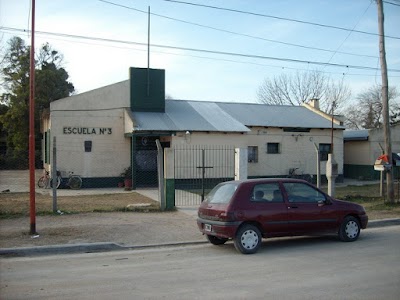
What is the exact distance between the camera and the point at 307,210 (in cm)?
951

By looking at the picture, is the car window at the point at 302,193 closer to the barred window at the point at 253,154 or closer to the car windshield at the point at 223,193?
the car windshield at the point at 223,193

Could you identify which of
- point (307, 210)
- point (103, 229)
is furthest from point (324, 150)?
point (103, 229)

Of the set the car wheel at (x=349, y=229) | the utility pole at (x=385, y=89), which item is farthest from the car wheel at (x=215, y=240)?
the utility pole at (x=385, y=89)

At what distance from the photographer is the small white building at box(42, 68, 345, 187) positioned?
925 inches

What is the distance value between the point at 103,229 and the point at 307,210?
5270mm

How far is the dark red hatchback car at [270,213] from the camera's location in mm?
8859

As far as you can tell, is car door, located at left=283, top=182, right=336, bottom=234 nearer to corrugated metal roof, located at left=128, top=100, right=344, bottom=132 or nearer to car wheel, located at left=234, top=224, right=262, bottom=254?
car wheel, located at left=234, top=224, right=262, bottom=254

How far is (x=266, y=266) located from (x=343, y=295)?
1983 mm

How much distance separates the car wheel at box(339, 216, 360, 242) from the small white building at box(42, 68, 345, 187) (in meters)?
13.9

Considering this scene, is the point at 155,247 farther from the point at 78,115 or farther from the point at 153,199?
the point at 78,115

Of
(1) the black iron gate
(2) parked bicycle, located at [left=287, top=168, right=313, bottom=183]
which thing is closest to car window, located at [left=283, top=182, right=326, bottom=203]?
(1) the black iron gate

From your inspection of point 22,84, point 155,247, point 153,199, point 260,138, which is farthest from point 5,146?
point 155,247

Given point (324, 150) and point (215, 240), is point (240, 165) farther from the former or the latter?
point (324, 150)

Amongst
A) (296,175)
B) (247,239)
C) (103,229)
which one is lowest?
(103,229)
